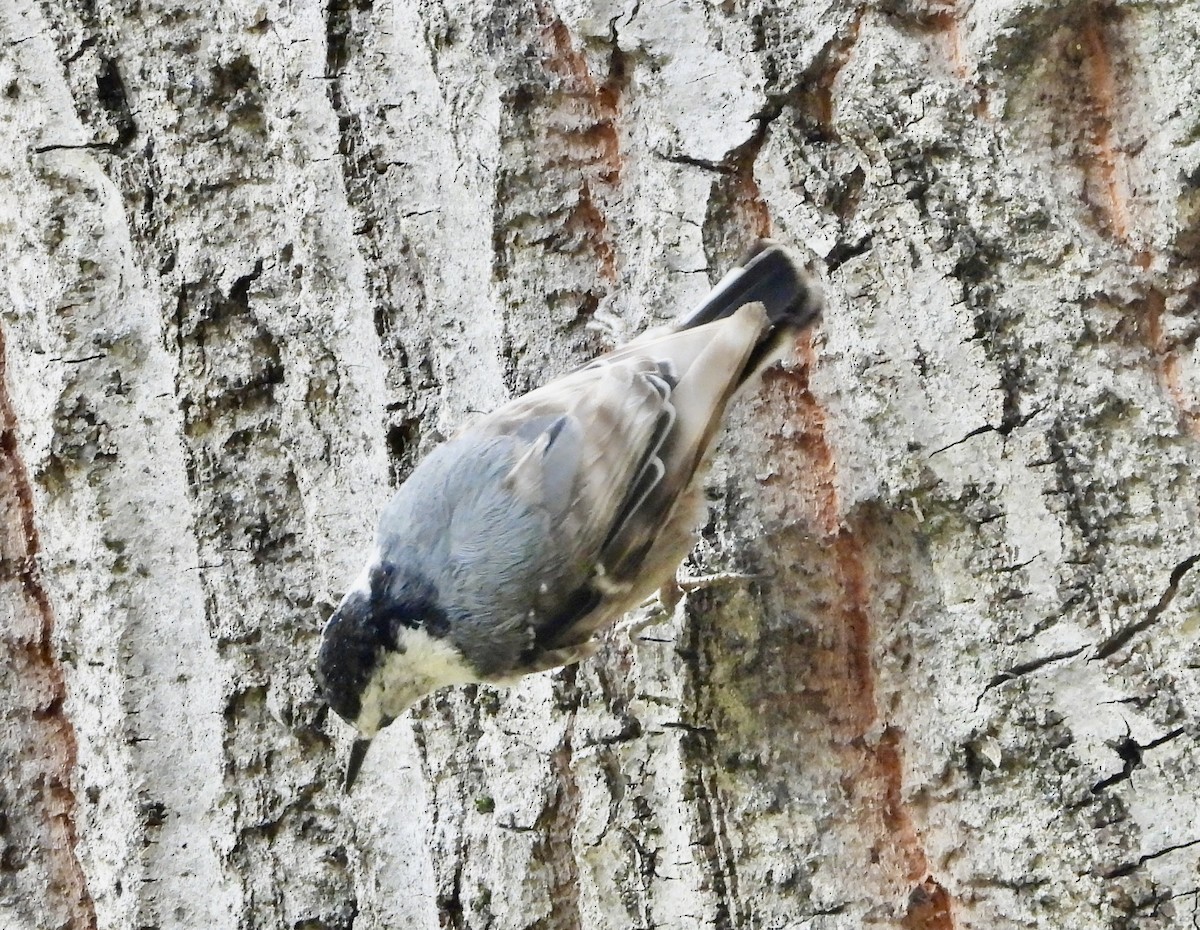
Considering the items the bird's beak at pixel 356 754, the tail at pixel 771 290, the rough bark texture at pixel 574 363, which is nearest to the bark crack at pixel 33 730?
the rough bark texture at pixel 574 363

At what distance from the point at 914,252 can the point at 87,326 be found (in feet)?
4.56

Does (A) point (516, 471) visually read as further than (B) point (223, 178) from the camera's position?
No

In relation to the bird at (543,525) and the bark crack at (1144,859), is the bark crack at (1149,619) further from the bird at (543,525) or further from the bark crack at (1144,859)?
the bird at (543,525)

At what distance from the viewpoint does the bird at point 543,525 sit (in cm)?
175

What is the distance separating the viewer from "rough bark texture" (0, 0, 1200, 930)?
1596 mm

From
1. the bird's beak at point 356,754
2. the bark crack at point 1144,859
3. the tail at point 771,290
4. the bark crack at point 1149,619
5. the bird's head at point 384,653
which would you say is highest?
the tail at point 771,290

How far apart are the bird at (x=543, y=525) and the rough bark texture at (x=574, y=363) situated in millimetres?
98

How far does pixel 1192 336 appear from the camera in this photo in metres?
1.62

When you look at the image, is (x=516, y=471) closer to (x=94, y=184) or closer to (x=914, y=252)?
(x=914, y=252)

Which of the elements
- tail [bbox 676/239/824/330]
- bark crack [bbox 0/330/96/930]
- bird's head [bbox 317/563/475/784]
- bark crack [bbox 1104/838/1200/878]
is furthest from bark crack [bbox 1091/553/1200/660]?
bark crack [bbox 0/330/96/930]

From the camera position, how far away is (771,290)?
1.66m

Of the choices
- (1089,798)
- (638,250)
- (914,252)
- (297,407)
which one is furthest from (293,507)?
(1089,798)

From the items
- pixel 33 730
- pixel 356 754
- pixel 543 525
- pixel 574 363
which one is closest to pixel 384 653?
pixel 356 754

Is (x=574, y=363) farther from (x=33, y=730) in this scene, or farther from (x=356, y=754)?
(x=33, y=730)
